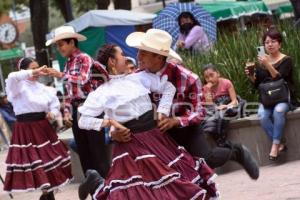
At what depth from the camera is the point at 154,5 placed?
60.9m

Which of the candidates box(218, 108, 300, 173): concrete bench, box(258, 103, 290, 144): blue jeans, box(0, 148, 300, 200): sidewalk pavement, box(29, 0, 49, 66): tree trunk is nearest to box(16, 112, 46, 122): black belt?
box(0, 148, 300, 200): sidewalk pavement

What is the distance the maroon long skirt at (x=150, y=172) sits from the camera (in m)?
5.93

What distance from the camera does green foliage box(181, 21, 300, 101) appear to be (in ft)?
37.7

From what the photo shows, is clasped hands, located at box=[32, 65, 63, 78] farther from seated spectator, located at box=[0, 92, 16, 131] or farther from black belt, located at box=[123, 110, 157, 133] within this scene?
seated spectator, located at box=[0, 92, 16, 131]

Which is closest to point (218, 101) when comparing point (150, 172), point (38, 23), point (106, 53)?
point (106, 53)

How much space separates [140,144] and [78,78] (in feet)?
7.73

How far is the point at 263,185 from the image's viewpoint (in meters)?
8.92

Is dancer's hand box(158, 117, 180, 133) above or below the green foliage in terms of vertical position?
above

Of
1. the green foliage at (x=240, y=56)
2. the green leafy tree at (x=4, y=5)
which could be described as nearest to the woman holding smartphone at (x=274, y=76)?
the green foliage at (x=240, y=56)

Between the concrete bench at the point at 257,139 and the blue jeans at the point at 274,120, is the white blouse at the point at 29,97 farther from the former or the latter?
the blue jeans at the point at 274,120

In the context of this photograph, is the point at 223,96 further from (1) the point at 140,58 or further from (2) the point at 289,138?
(1) the point at 140,58

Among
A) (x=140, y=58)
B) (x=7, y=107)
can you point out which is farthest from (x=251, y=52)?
(x=7, y=107)

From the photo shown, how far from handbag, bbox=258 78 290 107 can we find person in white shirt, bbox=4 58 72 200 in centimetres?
→ 265

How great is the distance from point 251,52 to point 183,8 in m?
3.65
